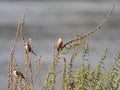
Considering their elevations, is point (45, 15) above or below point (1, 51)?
above

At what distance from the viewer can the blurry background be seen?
10.6ft

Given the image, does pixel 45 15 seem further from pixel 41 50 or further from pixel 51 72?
pixel 51 72

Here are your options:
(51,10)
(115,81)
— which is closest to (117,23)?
(51,10)

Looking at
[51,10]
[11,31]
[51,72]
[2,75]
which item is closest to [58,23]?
[51,10]

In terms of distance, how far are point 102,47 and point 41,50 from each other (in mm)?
461

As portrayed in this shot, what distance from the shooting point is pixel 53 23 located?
330cm

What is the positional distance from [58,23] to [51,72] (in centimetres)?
181

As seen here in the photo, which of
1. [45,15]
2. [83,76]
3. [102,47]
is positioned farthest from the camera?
[45,15]

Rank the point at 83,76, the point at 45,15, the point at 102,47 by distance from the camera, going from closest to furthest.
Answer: the point at 83,76 → the point at 102,47 → the point at 45,15

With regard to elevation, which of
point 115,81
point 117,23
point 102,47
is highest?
point 117,23

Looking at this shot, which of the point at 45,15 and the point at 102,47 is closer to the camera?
the point at 102,47

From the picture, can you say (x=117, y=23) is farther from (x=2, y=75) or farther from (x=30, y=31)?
(x=2, y=75)

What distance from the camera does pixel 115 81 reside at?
5.03 ft

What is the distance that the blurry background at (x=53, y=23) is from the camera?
Answer: 3.22 metres
